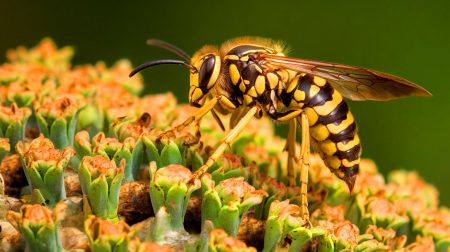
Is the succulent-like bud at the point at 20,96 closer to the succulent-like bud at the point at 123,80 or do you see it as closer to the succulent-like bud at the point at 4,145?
the succulent-like bud at the point at 4,145

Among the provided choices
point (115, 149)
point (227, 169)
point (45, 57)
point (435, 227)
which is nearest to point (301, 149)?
point (227, 169)

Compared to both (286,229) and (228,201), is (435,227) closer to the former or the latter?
(286,229)

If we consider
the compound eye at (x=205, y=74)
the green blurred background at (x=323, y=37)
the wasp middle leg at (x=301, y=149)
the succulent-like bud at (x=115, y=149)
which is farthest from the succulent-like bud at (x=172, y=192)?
the green blurred background at (x=323, y=37)

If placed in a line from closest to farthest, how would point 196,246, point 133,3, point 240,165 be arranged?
1. point 196,246
2. point 240,165
3. point 133,3

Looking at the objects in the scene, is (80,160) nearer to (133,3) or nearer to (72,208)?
(72,208)

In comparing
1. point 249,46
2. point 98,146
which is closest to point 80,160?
point 98,146

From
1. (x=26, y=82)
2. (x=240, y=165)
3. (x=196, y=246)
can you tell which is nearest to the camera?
(x=196, y=246)
